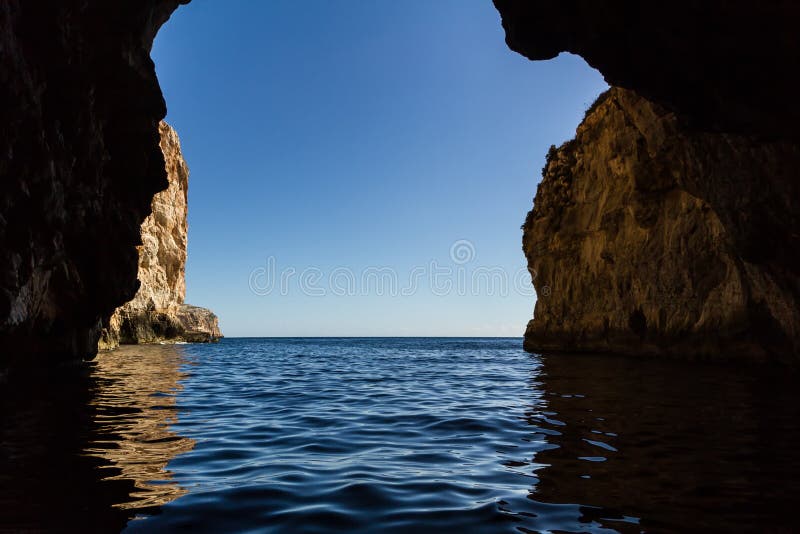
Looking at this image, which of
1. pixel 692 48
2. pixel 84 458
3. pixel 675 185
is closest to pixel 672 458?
pixel 84 458

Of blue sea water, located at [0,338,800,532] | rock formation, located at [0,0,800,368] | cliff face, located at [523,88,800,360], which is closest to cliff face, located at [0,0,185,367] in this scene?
rock formation, located at [0,0,800,368]

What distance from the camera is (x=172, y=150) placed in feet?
243

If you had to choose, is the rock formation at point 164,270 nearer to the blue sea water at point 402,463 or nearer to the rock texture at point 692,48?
the blue sea water at point 402,463

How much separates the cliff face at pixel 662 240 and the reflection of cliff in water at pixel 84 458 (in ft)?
49.8

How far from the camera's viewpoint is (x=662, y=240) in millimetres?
29188

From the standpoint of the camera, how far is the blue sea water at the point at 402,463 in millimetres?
4445

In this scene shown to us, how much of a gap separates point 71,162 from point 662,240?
94.6 ft

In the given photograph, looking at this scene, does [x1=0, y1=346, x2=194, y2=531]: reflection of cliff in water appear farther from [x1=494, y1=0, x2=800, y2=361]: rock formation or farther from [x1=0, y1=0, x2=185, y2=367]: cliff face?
[x1=494, y1=0, x2=800, y2=361]: rock formation

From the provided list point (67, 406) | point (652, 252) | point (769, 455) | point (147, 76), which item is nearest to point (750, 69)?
point (769, 455)

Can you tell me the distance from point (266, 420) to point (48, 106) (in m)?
11.2

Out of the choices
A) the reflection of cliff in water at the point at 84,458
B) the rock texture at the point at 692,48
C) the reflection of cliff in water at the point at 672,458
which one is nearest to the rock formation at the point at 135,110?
Answer: the rock texture at the point at 692,48

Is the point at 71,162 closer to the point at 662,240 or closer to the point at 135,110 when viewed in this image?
the point at 135,110

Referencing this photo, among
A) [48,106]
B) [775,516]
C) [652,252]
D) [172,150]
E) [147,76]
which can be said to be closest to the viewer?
[775,516]

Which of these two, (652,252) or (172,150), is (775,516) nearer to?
(652,252)
